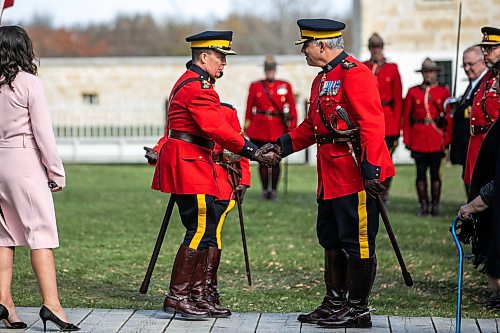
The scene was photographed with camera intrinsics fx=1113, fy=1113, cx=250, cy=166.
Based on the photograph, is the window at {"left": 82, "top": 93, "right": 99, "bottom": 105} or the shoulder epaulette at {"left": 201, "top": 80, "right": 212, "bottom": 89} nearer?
the shoulder epaulette at {"left": 201, "top": 80, "right": 212, "bottom": 89}

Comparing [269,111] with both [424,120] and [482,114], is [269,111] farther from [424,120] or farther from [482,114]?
[482,114]

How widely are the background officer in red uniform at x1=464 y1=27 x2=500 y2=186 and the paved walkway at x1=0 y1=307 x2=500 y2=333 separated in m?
1.91

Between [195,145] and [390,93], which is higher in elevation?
[195,145]

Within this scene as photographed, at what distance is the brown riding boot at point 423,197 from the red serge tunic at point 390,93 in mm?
865

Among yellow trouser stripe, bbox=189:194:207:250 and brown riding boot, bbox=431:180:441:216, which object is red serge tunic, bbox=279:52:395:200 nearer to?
yellow trouser stripe, bbox=189:194:207:250

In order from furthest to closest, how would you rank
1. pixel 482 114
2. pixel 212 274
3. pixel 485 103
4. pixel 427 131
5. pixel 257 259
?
pixel 427 131 → pixel 257 259 → pixel 482 114 → pixel 485 103 → pixel 212 274

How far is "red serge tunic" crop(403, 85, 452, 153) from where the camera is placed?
14715mm

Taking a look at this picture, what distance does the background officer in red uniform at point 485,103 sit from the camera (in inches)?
347

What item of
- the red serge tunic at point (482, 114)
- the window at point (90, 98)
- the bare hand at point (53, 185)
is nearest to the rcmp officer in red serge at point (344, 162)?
the bare hand at point (53, 185)

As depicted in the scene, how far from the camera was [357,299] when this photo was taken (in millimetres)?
7262

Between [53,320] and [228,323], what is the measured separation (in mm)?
1174

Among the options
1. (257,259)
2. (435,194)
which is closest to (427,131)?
(435,194)

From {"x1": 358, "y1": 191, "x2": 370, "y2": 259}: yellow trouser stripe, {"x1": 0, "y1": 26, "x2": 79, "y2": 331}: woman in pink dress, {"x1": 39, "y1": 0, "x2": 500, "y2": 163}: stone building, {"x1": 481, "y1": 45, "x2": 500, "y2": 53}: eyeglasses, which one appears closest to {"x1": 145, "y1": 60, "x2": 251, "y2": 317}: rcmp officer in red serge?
{"x1": 358, "y1": 191, "x2": 370, "y2": 259}: yellow trouser stripe

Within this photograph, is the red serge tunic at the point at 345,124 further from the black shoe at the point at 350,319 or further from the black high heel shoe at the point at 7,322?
the black high heel shoe at the point at 7,322
